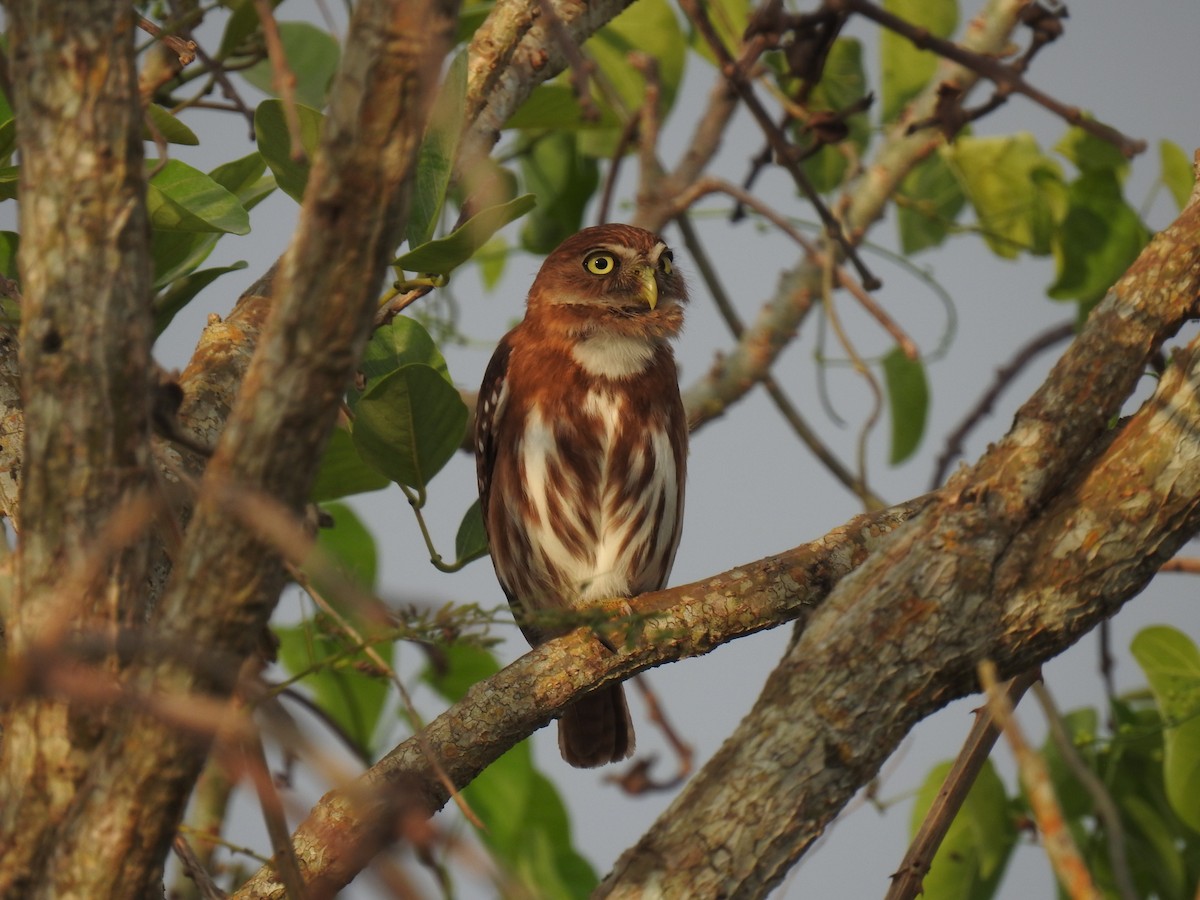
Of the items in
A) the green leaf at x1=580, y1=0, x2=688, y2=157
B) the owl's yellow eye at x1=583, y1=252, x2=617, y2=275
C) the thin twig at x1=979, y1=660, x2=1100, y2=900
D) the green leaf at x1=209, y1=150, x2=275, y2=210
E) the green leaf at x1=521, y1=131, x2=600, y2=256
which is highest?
the green leaf at x1=580, y1=0, x2=688, y2=157

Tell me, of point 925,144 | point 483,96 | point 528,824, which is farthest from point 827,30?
point 528,824

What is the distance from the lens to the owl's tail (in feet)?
15.6

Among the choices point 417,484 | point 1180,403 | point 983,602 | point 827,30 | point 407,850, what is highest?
point 827,30

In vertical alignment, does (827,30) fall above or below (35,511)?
above

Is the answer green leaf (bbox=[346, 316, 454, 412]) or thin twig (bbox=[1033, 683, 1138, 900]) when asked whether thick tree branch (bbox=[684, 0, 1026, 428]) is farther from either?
thin twig (bbox=[1033, 683, 1138, 900])

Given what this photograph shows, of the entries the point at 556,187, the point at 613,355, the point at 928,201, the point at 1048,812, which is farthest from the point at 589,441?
the point at 1048,812

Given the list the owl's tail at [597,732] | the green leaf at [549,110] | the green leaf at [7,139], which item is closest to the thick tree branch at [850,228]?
the owl's tail at [597,732]

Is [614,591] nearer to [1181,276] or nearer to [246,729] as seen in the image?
[1181,276]

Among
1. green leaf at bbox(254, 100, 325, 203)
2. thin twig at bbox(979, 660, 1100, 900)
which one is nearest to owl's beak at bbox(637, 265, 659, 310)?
green leaf at bbox(254, 100, 325, 203)

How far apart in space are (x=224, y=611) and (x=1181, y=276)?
169 centimetres

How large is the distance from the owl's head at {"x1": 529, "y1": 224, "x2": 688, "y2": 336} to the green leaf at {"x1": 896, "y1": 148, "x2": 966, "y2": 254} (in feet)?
4.14

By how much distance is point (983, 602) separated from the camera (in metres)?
2.20

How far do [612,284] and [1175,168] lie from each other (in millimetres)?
1881

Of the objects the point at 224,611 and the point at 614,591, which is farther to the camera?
the point at 614,591
